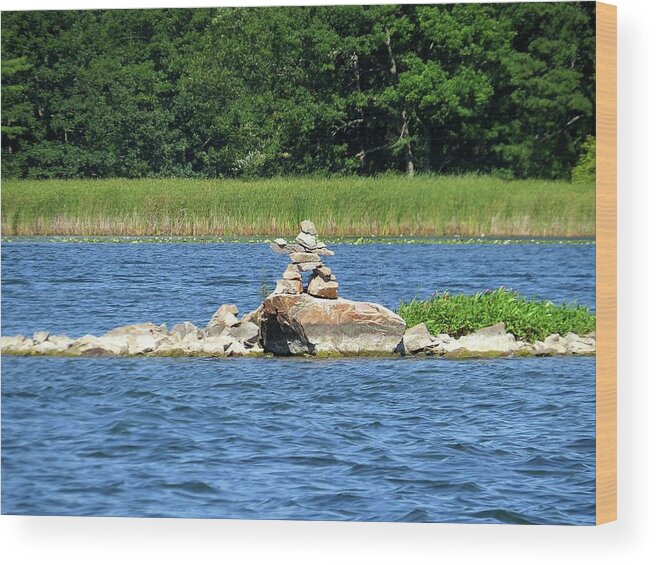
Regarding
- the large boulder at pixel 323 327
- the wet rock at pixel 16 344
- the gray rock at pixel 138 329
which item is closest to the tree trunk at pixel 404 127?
the large boulder at pixel 323 327

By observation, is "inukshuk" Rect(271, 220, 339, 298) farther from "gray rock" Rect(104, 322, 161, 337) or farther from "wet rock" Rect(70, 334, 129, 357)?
"wet rock" Rect(70, 334, 129, 357)

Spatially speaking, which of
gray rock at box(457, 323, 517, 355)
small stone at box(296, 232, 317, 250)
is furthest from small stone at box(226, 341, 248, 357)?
gray rock at box(457, 323, 517, 355)

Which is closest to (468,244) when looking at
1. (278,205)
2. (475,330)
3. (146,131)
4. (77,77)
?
(475,330)

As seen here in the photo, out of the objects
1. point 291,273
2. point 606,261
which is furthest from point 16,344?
point 606,261

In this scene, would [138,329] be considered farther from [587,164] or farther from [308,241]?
[587,164]

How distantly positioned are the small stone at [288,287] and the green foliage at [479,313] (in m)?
0.70

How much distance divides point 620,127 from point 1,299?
13.3ft

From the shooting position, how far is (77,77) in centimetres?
872

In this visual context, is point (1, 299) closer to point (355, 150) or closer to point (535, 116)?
point (355, 150)

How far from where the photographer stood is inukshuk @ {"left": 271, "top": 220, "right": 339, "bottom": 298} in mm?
8656

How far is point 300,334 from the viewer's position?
8.71 m

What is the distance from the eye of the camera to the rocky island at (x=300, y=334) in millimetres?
8547

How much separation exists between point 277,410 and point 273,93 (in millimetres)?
2091

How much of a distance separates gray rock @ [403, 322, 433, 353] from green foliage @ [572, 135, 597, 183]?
1380mm
